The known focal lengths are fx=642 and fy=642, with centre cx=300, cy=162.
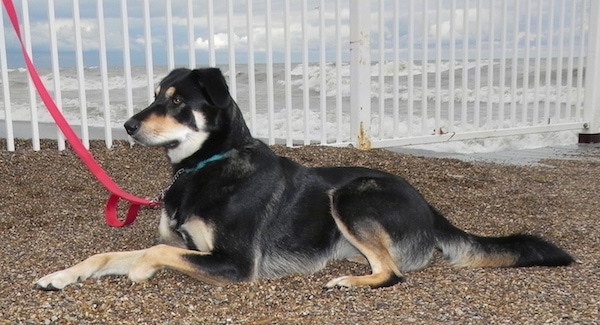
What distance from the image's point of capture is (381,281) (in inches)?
135

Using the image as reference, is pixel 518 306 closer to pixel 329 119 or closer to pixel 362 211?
pixel 362 211

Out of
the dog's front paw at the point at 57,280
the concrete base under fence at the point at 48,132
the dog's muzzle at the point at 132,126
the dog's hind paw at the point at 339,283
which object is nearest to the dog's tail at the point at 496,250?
the dog's hind paw at the point at 339,283

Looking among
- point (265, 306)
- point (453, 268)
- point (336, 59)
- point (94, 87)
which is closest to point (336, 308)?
point (265, 306)

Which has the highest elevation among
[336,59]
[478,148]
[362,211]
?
[336,59]

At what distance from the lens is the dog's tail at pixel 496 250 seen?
12.2 feet

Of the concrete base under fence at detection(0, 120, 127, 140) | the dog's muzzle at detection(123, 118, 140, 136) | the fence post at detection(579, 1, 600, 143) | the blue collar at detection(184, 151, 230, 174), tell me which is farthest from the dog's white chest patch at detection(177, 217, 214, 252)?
the fence post at detection(579, 1, 600, 143)

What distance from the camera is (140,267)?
3.35 meters

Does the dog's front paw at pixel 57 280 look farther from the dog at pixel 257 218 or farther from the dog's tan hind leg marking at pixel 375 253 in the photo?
the dog's tan hind leg marking at pixel 375 253

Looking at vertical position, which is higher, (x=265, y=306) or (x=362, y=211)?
(x=362, y=211)

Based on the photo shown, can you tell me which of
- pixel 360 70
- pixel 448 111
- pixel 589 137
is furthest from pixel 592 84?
pixel 360 70

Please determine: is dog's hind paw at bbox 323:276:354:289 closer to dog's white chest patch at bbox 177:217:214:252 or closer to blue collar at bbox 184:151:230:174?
dog's white chest patch at bbox 177:217:214:252

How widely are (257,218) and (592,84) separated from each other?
8.79 m

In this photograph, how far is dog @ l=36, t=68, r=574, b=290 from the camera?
3428mm

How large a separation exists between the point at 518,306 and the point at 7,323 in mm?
2326
